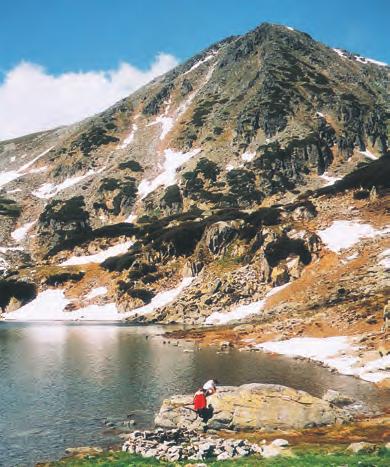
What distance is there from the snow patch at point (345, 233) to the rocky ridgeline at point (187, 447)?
3710 inches

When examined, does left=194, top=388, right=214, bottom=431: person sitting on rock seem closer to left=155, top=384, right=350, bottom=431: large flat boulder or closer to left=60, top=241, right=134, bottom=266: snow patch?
left=155, top=384, right=350, bottom=431: large flat boulder

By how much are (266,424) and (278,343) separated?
3946cm

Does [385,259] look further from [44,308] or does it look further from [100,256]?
[100,256]

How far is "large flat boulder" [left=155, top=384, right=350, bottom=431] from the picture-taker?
34888mm

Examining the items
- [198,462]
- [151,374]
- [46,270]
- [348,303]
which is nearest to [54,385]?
[151,374]

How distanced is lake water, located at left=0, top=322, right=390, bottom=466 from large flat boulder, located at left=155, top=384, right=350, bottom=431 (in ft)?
10.1

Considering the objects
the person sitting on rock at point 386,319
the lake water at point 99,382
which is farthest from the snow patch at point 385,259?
the lake water at point 99,382

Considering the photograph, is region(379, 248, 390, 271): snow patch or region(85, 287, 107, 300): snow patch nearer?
region(379, 248, 390, 271): snow patch

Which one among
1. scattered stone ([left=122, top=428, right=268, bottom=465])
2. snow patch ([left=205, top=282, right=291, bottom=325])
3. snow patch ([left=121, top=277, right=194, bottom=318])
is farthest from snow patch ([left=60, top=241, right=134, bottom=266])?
scattered stone ([left=122, top=428, right=268, bottom=465])

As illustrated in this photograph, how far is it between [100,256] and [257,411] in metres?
152

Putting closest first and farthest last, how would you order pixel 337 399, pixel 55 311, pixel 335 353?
1. pixel 337 399
2. pixel 335 353
3. pixel 55 311

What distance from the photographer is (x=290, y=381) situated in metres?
49.9

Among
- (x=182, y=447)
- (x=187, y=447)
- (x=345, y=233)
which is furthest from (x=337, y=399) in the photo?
(x=345, y=233)

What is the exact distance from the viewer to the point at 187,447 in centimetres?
2841
